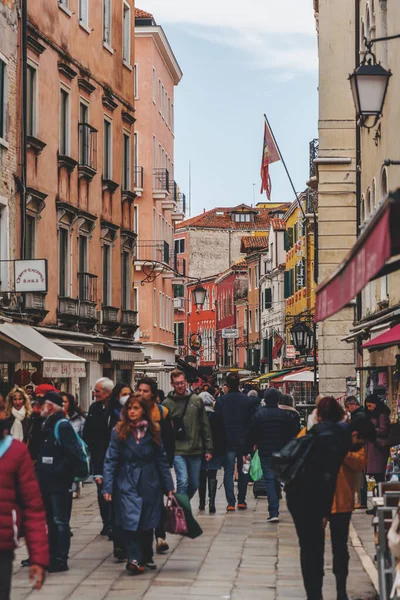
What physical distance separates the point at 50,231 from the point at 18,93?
385 cm

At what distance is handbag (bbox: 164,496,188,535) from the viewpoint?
12133mm

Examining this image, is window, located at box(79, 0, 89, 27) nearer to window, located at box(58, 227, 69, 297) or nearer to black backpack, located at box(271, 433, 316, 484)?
window, located at box(58, 227, 69, 297)

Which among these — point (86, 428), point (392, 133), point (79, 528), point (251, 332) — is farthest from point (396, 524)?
point (251, 332)

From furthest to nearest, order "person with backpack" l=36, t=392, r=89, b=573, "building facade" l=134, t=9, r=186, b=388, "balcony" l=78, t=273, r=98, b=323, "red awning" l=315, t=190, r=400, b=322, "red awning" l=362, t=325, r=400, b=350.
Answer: "building facade" l=134, t=9, r=186, b=388
"balcony" l=78, t=273, r=98, b=323
"red awning" l=362, t=325, r=400, b=350
"person with backpack" l=36, t=392, r=89, b=573
"red awning" l=315, t=190, r=400, b=322

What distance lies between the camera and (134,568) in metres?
12.0

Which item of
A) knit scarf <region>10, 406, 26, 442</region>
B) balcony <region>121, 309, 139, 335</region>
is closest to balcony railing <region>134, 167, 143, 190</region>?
balcony <region>121, 309, 139, 335</region>

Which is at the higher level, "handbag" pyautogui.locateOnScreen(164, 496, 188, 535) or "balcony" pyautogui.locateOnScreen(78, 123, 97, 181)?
"balcony" pyautogui.locateOnScreen(78, 123, 97, 181)

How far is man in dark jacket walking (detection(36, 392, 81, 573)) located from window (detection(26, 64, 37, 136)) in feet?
54.2

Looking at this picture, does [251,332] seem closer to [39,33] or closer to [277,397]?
[39,33]

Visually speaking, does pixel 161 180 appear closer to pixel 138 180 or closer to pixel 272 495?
pixel 138 180

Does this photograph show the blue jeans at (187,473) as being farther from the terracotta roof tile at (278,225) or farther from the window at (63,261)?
the terracotta roof tile at (278,225)

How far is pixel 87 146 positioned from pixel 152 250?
78.9 ft

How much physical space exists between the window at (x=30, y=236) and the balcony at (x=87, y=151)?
4.19m

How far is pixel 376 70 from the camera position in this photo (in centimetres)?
1491
